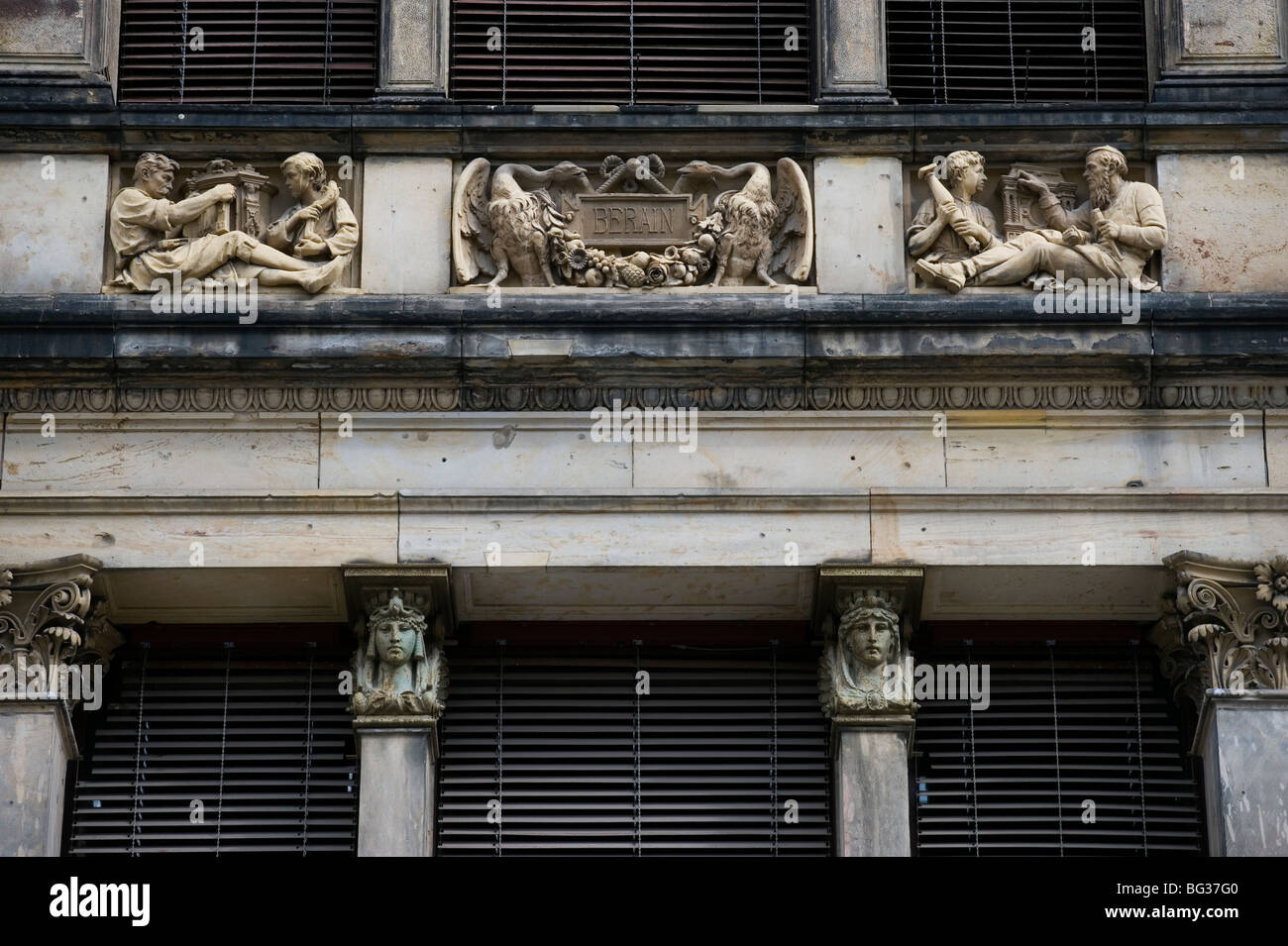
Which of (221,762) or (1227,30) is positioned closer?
(221,762)

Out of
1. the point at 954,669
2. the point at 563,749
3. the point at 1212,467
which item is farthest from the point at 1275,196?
the point at 563,749

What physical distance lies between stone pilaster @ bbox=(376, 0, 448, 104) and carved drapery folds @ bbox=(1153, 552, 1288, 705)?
6.30 metres

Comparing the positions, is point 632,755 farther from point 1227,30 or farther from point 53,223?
point 1227,30

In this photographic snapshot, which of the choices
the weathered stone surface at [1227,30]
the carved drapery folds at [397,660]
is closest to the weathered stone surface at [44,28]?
the carved drapery folds at [397,660]

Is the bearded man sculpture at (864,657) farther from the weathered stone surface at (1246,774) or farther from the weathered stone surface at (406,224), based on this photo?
the weathered stone surface at (406,224)

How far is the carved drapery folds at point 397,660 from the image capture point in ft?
74.9

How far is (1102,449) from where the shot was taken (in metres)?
23.5

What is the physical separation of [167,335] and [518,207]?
2613 millimetres

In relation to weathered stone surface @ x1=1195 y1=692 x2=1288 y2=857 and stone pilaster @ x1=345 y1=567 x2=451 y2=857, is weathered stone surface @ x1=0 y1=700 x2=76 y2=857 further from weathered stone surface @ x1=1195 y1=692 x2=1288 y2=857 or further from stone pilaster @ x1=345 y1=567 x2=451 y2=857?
weathered stone surface @ x1=1195 y1=692 x2=1288 y2=857

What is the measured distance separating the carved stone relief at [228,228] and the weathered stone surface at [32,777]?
10.5 feet

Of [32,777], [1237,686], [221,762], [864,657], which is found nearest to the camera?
[32,777]

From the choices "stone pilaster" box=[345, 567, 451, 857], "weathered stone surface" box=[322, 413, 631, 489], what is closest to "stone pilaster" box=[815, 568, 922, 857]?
"weathered stone surface" box=[322, 413, 631, 489]

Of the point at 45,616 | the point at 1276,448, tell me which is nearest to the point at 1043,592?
the point at 1276,448

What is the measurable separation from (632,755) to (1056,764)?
290 cm
